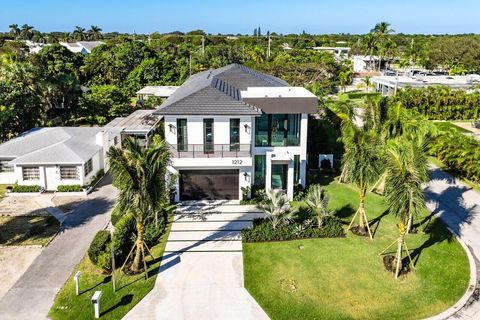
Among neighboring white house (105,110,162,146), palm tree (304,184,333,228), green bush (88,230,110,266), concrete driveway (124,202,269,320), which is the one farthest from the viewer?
neighboring white house (105,110,162,146)

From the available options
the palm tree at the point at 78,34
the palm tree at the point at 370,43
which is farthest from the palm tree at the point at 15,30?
the palm tree at the point at 370,43

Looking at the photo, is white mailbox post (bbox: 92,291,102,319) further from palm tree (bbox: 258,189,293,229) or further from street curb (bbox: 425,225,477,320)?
street curb (bbox: 425,225,477,320)

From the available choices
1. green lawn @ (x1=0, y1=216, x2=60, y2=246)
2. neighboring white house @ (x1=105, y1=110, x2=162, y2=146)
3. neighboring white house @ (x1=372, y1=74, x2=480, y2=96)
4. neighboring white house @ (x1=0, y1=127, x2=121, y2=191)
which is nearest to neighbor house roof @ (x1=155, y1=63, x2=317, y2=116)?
neighboring white house @ (x1=105, y1=110, x2=162, y2=146)

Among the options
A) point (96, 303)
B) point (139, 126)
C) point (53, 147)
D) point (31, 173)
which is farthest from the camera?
point (139, 126)

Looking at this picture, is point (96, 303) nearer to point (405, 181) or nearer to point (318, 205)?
point (318, 205)

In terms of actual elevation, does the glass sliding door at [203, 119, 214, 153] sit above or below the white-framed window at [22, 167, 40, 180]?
above

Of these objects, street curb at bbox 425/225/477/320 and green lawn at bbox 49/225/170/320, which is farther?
street curb at bbox 425/225/477/320

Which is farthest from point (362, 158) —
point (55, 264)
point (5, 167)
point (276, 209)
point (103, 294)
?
point (5, 167)
